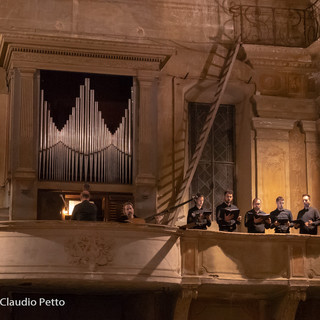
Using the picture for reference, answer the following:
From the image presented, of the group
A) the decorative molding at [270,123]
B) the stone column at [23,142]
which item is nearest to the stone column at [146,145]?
the stone column at [23,142]

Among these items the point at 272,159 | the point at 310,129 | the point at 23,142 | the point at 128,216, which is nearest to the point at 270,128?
the point at 272,159

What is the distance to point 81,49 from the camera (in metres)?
19.2

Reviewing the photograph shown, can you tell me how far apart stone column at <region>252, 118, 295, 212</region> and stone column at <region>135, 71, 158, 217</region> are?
91.4 inches

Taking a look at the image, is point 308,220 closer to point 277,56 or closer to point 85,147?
point 277,56

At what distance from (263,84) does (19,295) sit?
6.90 m

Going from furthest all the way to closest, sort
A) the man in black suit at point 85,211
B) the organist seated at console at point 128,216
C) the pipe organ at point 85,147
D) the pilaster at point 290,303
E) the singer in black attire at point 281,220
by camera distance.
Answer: the pipe organ at point 85,147, the singer in black attire at point 281,220, the pilaster at point 290,303, the organist seated at console at point 128,216, the man in black suit at point 85,211

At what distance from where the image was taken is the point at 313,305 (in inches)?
743

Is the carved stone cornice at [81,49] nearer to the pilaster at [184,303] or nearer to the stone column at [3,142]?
the stone column at [3,142]

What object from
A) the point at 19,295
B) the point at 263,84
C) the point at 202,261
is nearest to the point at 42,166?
the point at 19,295

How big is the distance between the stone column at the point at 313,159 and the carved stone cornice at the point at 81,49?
3.52 metres

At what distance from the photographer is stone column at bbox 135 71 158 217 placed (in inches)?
754

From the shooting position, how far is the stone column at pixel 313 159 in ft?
67.7

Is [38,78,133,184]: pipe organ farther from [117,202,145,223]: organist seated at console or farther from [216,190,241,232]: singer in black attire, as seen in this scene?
[216,190,241,232]: singer in black attire

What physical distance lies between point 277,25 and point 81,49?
4564 mm
